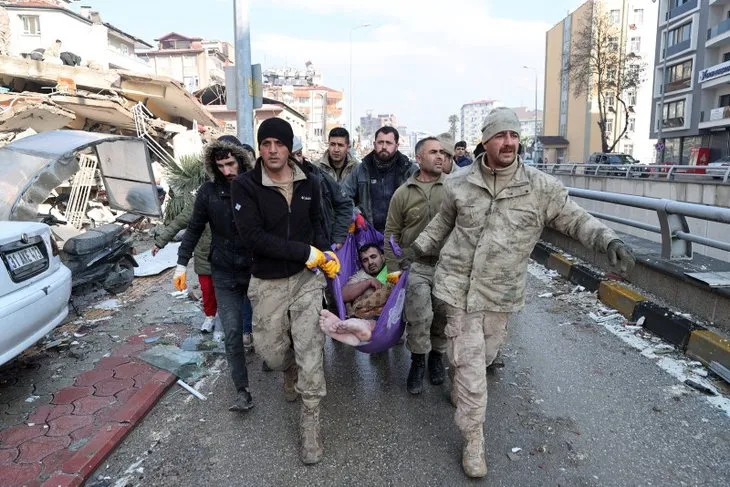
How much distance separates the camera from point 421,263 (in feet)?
12.5

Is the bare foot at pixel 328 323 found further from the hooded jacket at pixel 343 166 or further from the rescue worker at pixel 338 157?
the hooded jacket at pixel 343 166

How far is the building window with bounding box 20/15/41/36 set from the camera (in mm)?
38562

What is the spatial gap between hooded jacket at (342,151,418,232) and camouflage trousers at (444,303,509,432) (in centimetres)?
195

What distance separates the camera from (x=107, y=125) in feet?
58.2

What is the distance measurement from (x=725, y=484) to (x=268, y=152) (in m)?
2.89

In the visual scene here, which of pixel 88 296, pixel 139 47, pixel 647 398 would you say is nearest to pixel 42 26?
pixel 139 47

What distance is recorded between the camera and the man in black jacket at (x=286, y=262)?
2.89 m

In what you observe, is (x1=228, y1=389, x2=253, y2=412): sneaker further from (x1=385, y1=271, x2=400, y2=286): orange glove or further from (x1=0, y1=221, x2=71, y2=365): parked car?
(x1=0, y1=221, x2=71, y2=365): parked car

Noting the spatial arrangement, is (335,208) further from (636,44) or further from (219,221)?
(636,44)

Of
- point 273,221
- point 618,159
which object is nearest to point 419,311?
point 273,221

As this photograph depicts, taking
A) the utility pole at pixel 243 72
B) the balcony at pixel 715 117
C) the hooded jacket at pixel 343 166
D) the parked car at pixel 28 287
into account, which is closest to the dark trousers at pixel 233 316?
the parked car at pixel 28 287

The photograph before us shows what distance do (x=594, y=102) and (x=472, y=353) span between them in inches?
2353

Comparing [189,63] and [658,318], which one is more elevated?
[189,63]

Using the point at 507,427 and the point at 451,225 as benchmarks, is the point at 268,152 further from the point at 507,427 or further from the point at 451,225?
the point at 507,427
